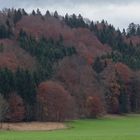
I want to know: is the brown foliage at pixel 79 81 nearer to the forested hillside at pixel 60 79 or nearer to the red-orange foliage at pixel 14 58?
the forested hillside at pixel 60 79

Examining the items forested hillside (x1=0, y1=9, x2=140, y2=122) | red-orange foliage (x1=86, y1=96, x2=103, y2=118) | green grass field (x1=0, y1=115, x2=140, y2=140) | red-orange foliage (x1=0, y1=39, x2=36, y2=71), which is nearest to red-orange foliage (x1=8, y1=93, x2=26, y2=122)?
forested hillside (x1=0, y1=9, x2=140, y2=122)

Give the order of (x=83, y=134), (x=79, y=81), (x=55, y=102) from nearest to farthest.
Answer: (x=83, y=134) → (x=55, y=102) → (x=79, y=81)

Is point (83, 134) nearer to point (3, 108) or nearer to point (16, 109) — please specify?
point (3, 108)

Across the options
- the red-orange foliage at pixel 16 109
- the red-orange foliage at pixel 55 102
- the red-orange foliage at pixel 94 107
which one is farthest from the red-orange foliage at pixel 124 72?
the red-orange foliage at pixel 16 109

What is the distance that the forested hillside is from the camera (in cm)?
10612

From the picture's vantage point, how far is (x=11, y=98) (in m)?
104

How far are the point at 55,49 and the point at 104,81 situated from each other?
29.9 m

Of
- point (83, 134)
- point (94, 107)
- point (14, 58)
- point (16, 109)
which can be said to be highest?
point (14, 58)

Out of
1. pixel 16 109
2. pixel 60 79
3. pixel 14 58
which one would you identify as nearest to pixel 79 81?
pixel 60 79

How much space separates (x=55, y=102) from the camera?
106750 mm

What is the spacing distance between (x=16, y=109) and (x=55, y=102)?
8.65m

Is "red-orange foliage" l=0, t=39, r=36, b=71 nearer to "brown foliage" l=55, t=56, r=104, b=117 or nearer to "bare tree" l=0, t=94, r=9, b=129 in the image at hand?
"brown foliage" l=55, t=56, r=104, b=117

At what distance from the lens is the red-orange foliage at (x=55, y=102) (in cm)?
10606

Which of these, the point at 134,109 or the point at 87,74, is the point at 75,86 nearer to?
the point at 87,74
